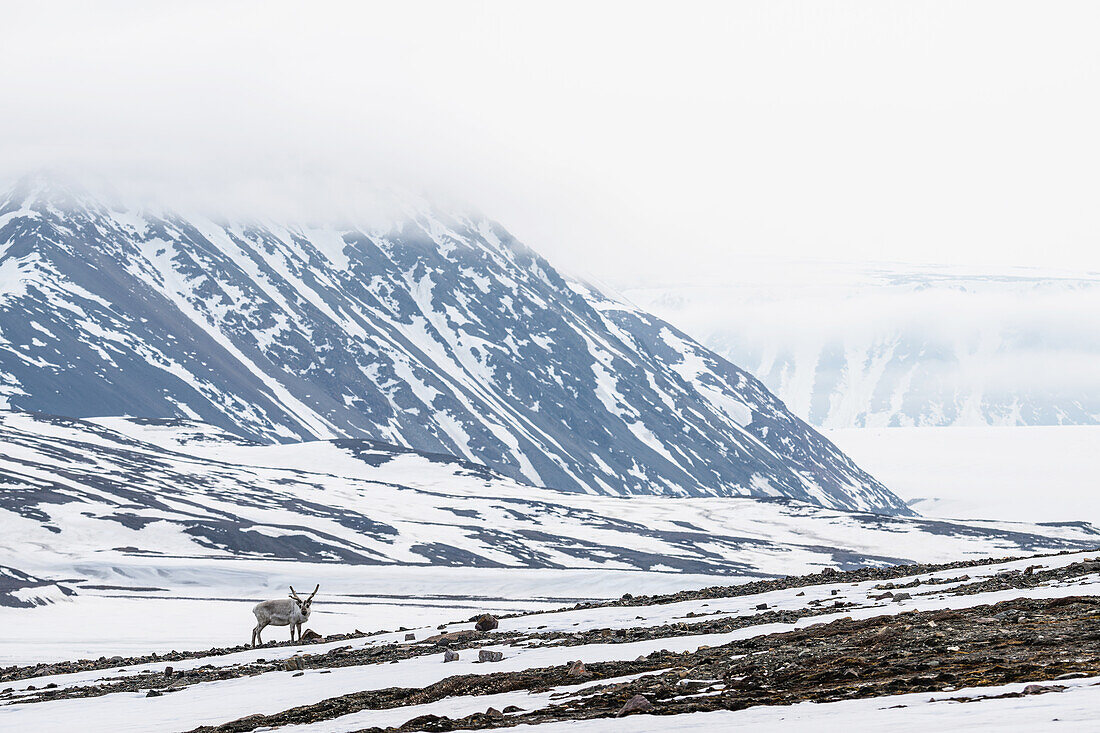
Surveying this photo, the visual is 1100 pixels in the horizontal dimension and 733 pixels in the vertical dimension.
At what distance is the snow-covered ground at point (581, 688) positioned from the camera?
1424cm

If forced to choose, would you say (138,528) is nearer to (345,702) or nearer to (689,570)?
(689,570)

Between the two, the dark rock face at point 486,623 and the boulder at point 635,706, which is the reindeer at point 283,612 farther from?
the boulder at point 635,706

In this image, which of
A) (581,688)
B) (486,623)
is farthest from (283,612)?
(581,688)

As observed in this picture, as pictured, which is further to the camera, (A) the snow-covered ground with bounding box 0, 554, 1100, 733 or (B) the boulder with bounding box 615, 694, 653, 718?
(B) the boulder with bounding box 615, 694, 653, 718

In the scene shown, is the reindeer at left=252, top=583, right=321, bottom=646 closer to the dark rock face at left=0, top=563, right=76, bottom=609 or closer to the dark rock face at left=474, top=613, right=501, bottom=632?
the dark rock face at left=474, top=613, right=501, bottom=632

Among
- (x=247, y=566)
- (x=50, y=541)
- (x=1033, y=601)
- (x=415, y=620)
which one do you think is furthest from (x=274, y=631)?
(x=50, y=541)

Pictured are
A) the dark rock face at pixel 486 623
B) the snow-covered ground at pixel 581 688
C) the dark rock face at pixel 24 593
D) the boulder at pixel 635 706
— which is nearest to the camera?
the snow-covered ground at pixel 581 688

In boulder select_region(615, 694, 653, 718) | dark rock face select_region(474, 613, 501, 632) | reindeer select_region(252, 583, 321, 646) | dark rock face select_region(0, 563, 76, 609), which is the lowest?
boulder select_region(615, 694, 653, 718)

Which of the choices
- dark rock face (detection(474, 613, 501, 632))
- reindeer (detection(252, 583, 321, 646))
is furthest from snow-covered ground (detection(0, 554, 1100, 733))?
reindeer (detection(252, 583, 321, 646))

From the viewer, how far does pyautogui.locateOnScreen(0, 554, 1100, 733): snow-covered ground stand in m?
14.2

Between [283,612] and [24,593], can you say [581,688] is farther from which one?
[24,593]

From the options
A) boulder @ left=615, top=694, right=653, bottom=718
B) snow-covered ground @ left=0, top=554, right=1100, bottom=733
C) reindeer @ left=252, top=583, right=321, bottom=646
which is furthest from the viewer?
reindeer @ left=252, top=583, right=321, bottom=646

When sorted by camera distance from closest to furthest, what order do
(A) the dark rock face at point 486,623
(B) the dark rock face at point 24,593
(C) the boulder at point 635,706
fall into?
(C) the boulder at point 635,706, (A) the dark rock face at point 486,623, (B) the dark rock face at point 24,593

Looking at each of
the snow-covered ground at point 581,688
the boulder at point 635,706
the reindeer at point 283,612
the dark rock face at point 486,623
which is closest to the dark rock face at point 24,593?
the reindeer at point 283,612
